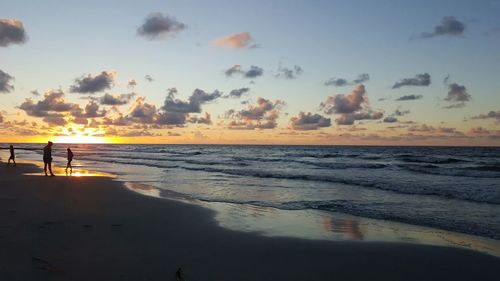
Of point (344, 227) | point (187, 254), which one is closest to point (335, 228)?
point (344, 227)

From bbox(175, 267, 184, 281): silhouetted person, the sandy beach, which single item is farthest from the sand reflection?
bbox(175, 267, 184, 281): silhouetted person

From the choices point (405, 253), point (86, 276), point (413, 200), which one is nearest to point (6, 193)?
point (86, 276)

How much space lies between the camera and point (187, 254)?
7.85 meters

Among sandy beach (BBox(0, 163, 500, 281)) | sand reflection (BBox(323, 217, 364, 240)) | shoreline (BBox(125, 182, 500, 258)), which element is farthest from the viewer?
sand reflection (BBox(323, 217, 364, 240))

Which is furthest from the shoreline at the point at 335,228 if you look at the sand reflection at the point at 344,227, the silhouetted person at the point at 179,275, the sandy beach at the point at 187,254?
the silhouetted person at the point at 179,275

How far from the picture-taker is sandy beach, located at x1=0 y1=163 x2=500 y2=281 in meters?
6.77

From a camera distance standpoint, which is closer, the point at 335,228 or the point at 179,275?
the point at 179,275

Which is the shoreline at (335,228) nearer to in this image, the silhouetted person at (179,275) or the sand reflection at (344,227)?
the sand reflection at (344,227)

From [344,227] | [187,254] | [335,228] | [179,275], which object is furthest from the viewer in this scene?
[344,227]

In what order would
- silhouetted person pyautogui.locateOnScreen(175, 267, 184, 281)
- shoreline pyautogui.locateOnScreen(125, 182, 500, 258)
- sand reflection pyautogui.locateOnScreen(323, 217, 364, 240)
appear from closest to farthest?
1. silhouetted person pyautogui.locateOnScreen(175, 267, 184, 281)
2. shoreline pyautogui.locateOnScreen(125, 182, 500, 258)
3. sand reflection pyautogui.locateOnScreen(323, 217, 364, 240)

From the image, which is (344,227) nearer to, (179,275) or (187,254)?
(187,254)

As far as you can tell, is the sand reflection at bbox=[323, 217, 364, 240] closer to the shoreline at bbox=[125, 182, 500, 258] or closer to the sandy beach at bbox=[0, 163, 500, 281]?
the shoreline at bbox=[125, 182, 500, 258]

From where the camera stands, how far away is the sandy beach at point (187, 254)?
6773mm

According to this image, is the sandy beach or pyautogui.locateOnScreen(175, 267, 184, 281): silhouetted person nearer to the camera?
pyautogui.locateOnScreen(175, 267, 184, 281): silhouetted person
